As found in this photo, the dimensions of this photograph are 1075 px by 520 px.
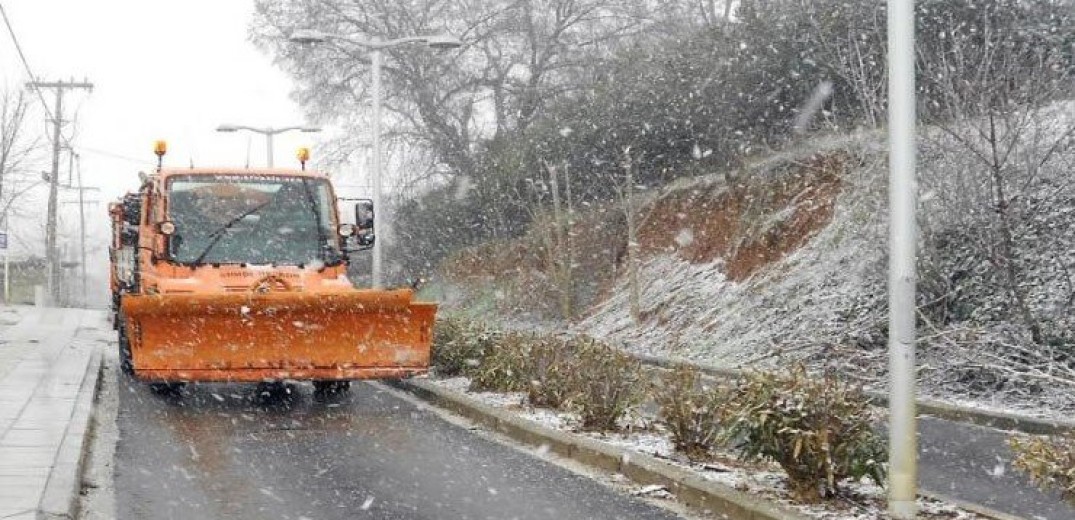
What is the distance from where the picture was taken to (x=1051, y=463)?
6.07m

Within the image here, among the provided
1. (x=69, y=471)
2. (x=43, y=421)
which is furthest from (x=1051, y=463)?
(x=43, y=421)

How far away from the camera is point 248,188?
45.5ft

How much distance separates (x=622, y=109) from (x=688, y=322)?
6943 mm

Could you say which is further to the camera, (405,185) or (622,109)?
(405,185)

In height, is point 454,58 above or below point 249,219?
above

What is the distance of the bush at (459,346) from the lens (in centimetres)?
1416

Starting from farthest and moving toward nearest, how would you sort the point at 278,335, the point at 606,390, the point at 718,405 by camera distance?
the point at 278,335 → the point at 606,390 → the point at 718,405

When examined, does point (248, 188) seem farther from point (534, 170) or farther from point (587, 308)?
point (534, 170)

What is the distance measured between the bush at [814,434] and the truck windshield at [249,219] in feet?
25.1

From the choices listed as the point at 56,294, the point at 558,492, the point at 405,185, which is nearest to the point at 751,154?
the point at 405,185

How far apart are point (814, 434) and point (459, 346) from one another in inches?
317

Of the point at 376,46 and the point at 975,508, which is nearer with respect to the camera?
the point at 975,508

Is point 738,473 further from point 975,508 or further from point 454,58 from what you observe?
point 454,58

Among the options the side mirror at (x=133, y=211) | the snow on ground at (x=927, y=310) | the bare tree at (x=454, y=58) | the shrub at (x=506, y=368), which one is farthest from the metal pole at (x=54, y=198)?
the shrub at (x=506, y=368)
